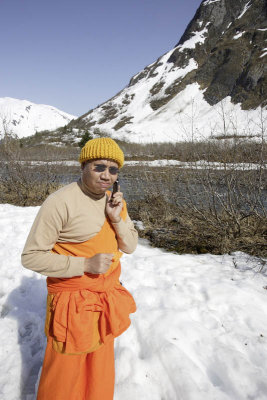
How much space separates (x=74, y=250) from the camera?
53.7 inches

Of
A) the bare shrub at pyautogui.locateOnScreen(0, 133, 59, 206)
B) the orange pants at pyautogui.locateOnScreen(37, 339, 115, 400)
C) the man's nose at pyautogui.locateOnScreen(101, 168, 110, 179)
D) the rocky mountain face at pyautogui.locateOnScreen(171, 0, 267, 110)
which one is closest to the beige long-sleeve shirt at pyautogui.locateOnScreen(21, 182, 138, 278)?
the man's nose at pyautogui.locateOnScreen(101, 168, 110, 179)

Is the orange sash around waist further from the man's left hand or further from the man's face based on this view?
the man's face

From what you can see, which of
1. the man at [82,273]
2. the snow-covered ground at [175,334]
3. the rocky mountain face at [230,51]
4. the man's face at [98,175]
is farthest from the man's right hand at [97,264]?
the rocky mountain face at [230,51]

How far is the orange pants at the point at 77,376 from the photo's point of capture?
52.9 inches

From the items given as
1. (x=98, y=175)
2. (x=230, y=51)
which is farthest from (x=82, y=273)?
(x=230, y=51)

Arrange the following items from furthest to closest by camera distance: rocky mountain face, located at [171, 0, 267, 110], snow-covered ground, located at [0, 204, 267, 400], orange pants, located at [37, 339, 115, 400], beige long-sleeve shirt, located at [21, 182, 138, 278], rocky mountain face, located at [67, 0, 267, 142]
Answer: rocky mountain face, located at [171, 0, 267, 110] < rocky mountain face, located at [67, 0, 267, 142] < snow-covered ground, located at [0, 204, 267, 400] < orange pants, located at [37, 339, 115, 400] < beige long-sleeve shirt, located at [21, 182, 138, 278]

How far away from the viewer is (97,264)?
50.2 inches

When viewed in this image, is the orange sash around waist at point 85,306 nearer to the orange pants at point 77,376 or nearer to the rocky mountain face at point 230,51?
the orange pants at point 77,376

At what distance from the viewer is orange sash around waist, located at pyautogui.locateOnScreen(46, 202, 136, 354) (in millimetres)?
1307

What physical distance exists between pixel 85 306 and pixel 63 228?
18.7 inches

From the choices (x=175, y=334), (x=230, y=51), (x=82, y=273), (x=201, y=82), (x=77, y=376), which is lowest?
(x=175, y=334)

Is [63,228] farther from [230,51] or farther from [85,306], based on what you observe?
[230,51]

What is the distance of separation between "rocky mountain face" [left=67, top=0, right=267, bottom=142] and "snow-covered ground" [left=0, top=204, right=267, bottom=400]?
34239 mm

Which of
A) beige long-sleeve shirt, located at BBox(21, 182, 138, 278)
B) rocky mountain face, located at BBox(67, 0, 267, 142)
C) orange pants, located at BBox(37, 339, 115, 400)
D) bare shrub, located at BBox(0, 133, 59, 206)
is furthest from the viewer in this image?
rocky mountain face, located at BBox(67, 0, 267, 142)
